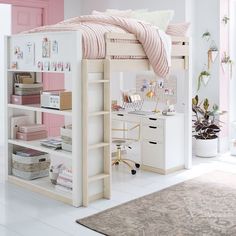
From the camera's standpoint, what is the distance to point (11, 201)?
3.65 metres

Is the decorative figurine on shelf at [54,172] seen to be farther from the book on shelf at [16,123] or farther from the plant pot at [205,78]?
the plant pot at [205,78]

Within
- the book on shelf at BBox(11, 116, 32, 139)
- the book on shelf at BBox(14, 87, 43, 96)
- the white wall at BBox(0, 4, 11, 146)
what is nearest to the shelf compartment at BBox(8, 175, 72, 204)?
the book on shelf at BBox(11, 116, 32, 139)

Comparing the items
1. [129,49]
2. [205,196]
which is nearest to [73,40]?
[129,49]

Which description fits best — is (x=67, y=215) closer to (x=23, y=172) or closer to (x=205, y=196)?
(x=23, y=172)

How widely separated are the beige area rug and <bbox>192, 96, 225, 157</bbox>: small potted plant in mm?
1262

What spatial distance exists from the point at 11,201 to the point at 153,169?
1.61 metres

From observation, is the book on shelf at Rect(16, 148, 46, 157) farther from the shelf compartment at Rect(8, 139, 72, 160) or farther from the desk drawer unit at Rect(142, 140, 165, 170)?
the desk drawer unit at Rect(142, 140, 165, 170)

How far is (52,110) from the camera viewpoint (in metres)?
3.71

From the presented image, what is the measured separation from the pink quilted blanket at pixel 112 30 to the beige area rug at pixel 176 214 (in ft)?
4.00

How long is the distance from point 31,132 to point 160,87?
81.6 inches

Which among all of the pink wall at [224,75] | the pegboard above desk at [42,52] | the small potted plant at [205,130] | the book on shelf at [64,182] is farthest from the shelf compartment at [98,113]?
the pink wall at [224,75]

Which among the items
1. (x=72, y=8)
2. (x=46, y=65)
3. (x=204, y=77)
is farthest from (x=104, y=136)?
(x=72, y=8)

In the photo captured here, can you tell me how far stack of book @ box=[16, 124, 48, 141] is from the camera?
4152 millimetres

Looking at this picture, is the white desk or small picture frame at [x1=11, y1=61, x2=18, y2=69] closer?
small picture frame at [x1=11, y1=61, x2=18, y2=69]
